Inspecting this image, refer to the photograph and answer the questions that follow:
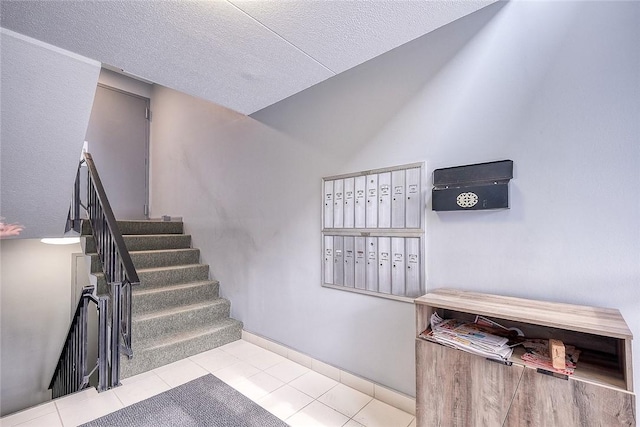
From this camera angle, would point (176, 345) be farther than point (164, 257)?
No

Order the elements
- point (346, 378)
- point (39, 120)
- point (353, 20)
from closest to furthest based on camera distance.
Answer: point (353, 20)
point (39, 120)
point (346, 378)

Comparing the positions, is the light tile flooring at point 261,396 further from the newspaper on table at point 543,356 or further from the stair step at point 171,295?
the newspaper on table at point 543,356

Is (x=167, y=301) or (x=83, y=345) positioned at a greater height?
(x=167, y=301)

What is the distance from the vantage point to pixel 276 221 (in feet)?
9.45

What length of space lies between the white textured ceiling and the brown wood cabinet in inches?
Result: 60.0

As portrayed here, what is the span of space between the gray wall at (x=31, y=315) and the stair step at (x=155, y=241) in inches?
39.4

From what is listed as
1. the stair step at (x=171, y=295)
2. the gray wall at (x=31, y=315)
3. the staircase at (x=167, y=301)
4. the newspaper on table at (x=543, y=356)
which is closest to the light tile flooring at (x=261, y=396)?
the staircase at (x=167, y=301)

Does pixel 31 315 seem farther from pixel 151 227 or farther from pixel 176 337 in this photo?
pixel 176 337

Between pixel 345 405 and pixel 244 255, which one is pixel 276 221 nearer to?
pixel 244 255

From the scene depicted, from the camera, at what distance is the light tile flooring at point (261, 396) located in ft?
6.20

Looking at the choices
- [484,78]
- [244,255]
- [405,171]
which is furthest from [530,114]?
[244,255]

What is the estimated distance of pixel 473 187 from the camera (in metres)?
1.65

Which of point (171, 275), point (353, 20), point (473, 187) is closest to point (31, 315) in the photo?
point (171, 275)

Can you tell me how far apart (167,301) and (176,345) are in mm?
570
